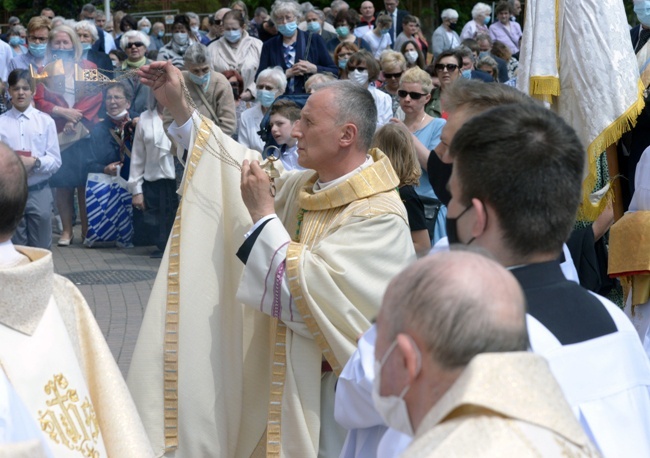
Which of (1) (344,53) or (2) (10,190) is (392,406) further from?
(1) (344,53)

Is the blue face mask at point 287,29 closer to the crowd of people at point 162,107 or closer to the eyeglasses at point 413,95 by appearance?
the crowd of people at point 162,107

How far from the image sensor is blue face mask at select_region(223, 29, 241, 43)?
12.8 meters

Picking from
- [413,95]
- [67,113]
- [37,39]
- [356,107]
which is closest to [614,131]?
[356,107]

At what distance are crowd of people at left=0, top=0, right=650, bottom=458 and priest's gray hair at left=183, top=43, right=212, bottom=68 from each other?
39cm

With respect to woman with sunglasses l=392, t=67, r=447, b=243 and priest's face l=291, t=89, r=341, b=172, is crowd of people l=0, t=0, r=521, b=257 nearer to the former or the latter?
woman with sunglasses l=392, t=67, r=447, b=243

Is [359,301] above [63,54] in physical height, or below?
above

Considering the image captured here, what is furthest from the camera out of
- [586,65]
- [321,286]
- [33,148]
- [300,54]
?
[300,54]

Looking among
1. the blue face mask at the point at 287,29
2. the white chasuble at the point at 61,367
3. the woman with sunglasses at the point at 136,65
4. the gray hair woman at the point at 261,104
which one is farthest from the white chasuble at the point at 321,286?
the blue face mask at the point at 287,29

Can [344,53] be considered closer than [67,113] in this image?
No

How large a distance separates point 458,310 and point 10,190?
4.63 feet

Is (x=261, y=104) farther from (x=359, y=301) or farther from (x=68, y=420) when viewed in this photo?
(x=68, y=420)

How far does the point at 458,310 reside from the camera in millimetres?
1650

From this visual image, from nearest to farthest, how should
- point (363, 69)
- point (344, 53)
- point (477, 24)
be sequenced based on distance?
point (363, 69) < point (344, 53) < point (477, 24)

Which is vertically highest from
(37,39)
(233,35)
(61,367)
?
(61,367)
